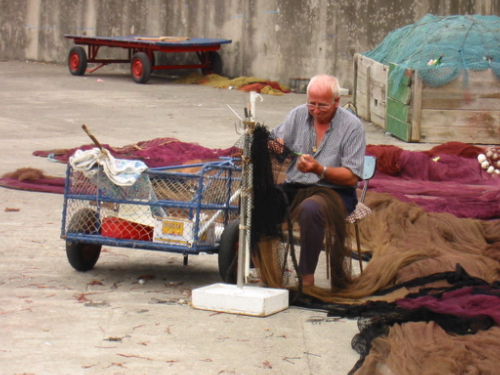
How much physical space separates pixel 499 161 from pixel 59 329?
5.86 metres

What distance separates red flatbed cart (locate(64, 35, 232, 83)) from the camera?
56.8ft

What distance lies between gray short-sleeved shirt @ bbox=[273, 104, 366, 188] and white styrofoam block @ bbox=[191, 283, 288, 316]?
0.84 meters

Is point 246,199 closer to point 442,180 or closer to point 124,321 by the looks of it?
point 124,321

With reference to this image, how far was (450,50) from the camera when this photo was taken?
37.0ft

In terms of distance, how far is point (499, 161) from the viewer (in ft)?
29.9

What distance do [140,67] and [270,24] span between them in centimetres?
278

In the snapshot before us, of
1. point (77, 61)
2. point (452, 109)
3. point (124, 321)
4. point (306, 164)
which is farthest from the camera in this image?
point (77, 61)

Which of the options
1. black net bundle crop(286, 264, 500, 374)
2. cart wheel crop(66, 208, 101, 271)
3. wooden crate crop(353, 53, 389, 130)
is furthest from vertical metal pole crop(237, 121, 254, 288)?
wooden crate crop(353, 53, 389, 130)

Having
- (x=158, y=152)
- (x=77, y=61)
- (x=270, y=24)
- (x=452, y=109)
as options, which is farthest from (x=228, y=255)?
(x=77, y=61)

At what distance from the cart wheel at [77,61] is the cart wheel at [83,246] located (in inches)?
520

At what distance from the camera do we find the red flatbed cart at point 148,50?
17312 millimetres

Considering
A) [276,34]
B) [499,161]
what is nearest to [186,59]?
[276,34]

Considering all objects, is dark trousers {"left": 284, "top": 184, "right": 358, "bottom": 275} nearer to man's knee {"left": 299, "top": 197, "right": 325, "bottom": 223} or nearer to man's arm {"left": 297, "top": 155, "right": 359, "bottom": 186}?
man's knee {"left": 299, "top": 197, "right": 325, "bottom": 223}

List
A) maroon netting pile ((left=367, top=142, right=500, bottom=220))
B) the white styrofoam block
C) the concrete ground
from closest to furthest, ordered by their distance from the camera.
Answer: the concrete ground, the white styrofoam block, maroon netting pile ((left=367, top=142, right=500, bottom=220))
